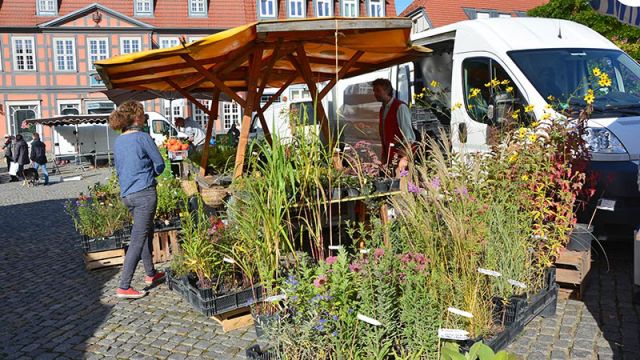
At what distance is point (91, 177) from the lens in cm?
1953

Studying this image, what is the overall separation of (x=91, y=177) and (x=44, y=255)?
13047 millimetres

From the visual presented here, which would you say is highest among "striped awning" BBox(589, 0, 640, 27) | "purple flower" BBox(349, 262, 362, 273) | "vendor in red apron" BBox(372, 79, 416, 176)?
"striped awning" BBox(589, 0, 640, 27)

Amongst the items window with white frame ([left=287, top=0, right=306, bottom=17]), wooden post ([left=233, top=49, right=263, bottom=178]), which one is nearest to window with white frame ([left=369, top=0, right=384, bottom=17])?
window with white frame ([left=287, top=0, right=306, bottom=17])

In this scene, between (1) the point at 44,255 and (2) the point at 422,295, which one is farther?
(1) the point at 44,255

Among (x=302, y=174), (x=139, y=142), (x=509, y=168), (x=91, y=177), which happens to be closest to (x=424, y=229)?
(x=302, y=174)

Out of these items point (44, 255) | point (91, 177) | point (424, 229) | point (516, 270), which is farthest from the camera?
point (91, 177)

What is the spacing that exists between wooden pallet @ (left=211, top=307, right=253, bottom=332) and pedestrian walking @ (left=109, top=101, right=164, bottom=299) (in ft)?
3.95

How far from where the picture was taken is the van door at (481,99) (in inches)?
256

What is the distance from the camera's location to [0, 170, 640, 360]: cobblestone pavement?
13.0ft

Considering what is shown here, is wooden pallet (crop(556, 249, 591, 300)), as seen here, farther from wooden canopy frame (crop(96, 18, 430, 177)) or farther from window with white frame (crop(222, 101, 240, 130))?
window with white frame (crop(222, 101, 240, 130))

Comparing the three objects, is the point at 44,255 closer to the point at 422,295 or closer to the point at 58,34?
the point at 422,295

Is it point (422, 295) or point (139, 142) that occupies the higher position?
point (139, 142)

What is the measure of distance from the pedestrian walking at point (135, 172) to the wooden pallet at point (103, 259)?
1127mm

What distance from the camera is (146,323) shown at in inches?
183
